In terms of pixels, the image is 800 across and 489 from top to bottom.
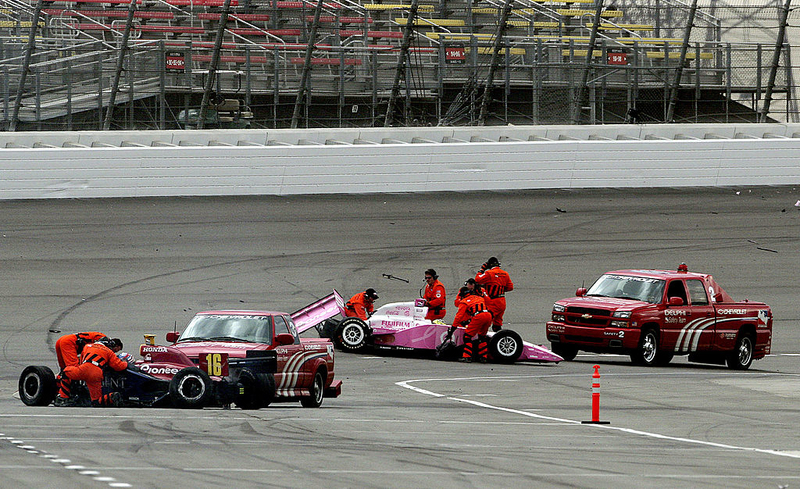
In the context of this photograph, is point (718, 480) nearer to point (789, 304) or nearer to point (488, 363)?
point (488, 363)

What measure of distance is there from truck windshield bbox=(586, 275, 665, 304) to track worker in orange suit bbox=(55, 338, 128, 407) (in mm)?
9021

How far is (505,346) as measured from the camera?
17594mm

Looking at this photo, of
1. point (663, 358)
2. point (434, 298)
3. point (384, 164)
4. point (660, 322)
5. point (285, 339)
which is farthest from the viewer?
point (384, 164)

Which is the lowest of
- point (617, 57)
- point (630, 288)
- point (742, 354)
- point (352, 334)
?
point (742, 354)

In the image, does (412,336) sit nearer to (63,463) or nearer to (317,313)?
(317,313)

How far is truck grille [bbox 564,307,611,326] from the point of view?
17.9 meters

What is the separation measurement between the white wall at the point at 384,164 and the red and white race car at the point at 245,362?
11.5m

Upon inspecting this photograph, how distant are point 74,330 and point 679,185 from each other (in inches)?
558

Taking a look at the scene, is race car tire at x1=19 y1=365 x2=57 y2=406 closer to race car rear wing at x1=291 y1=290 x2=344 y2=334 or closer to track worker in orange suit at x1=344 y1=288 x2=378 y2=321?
race car rear wing at x1=291 y1=290 x2=344 y2=334

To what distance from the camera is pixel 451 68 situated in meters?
28.6

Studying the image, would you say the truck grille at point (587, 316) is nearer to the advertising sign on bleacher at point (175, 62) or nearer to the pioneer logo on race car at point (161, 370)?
the pioneer logo on race car at point (161, 370)

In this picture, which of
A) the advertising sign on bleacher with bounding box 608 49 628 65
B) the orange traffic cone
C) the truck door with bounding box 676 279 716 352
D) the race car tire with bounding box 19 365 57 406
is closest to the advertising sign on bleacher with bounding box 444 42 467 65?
the advertising sign on bleacher with bounding box 608 49 628 65

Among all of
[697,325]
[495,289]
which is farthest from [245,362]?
[697,325]

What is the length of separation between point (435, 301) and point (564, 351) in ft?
6.83
